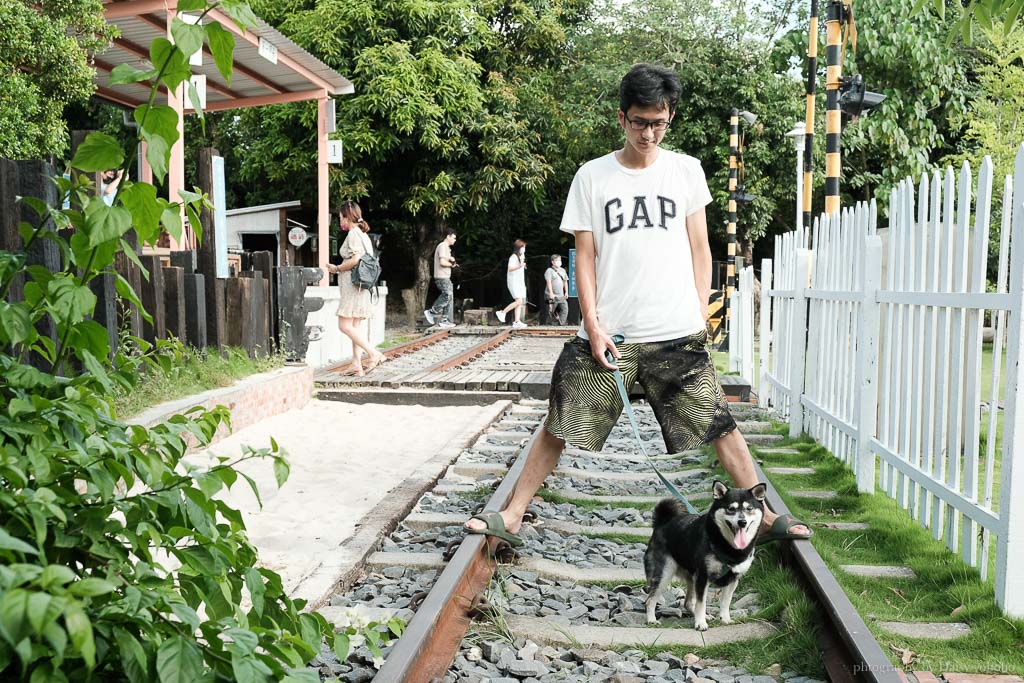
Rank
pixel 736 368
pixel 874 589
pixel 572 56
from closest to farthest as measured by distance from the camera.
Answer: pixel 874 589, pixel 736 368, pixel 572 56

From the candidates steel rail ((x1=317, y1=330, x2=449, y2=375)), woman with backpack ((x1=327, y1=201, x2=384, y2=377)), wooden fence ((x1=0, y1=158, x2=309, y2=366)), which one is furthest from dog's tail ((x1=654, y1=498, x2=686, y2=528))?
steel rail ((x1=317, y1=330, x2=449, y2=375))

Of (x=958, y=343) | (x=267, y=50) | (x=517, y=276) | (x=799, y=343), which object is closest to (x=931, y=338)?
(x=958, y=343)

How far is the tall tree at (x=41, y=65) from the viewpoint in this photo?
34.0ft

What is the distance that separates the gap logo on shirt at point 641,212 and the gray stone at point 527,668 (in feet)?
6.14

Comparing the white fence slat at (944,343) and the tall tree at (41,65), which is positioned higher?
the tall tree at (41,65)

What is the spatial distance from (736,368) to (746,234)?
56.5 feet

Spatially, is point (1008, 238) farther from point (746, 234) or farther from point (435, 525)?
point (746, 234)

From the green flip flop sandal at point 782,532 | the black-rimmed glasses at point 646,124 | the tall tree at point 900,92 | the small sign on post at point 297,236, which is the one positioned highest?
the tall tree at point 900,92

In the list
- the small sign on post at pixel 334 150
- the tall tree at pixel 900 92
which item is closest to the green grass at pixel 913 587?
the small sign on post at pixel 334 150

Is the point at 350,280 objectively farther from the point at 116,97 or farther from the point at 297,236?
the point at 297,236

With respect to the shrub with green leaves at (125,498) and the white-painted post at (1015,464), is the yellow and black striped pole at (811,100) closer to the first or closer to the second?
the white-painted post at (1015,464)

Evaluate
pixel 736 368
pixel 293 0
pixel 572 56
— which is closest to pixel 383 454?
pixel 736 368

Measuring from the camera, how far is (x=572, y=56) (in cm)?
3225

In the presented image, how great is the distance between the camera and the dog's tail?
3.94m
